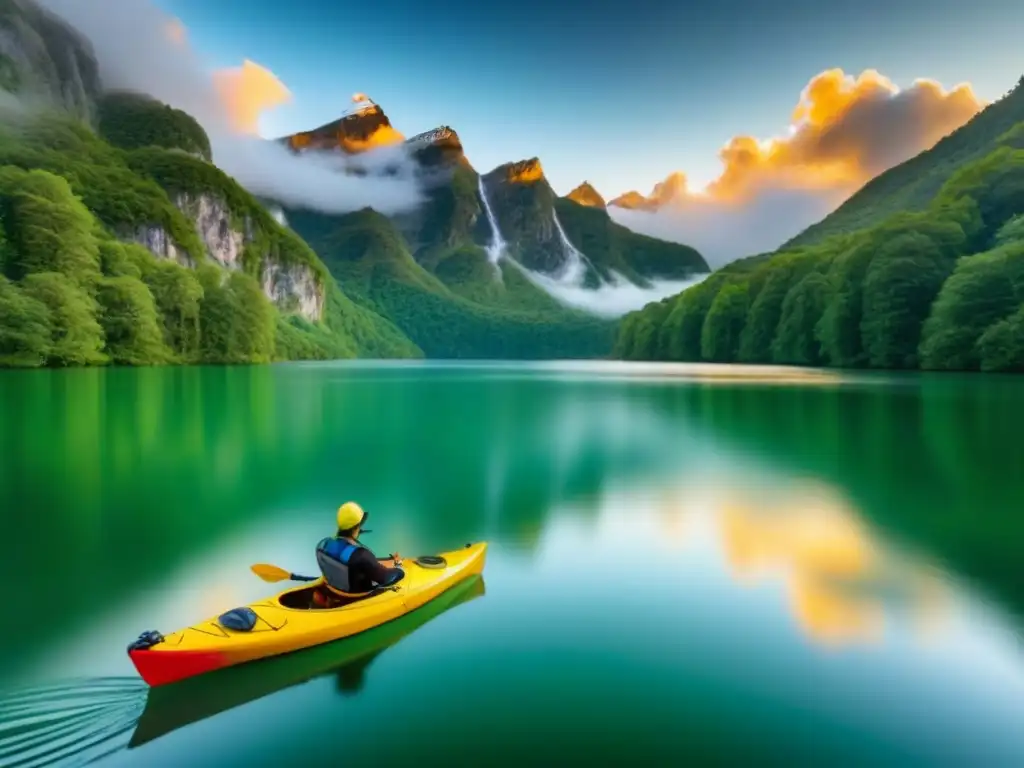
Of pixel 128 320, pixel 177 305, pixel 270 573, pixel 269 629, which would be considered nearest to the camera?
pixel 269 629

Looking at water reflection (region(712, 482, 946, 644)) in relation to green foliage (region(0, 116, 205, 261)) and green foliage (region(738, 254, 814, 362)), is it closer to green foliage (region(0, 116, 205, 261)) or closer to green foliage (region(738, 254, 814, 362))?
green foliage (region(738, 254, 814, 362))

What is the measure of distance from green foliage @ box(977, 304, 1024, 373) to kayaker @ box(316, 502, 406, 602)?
2662 inches

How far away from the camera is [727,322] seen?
123 meters

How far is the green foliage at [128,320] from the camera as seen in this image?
79.8 m

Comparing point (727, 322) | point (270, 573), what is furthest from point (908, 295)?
point (270, 573)

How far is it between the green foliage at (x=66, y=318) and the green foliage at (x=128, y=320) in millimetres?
4060

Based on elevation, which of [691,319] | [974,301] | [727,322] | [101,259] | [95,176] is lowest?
[974,301]

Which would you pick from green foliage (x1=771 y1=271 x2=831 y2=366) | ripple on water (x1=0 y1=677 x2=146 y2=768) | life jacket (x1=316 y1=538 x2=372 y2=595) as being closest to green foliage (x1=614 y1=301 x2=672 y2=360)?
green foliage (x1=771 y1=271 x2=831 y2=366)

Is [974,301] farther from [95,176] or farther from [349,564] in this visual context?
[95,176]

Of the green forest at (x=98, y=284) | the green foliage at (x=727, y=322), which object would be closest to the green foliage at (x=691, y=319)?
the green foliage at (x=727, y=322)

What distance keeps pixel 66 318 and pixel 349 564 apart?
72.3 meters

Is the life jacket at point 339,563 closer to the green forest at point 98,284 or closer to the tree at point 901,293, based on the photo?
the green forest at point 98,284

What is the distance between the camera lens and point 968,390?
49.6m

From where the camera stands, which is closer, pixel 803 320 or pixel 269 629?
pixel 269 629
